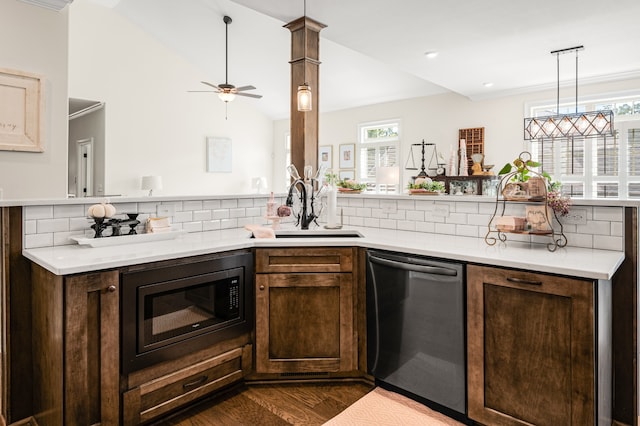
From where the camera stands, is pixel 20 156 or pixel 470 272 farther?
pixel 20 156

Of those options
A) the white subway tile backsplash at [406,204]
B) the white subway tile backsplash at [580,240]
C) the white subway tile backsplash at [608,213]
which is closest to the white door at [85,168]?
the white subway tile backsplash at [406,204]

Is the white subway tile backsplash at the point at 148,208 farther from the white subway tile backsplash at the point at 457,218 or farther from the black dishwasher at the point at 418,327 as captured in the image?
the white subway tile backsplash at the point at 457,218

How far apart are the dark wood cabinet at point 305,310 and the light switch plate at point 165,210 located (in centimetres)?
69

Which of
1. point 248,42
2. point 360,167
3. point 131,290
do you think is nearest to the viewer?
point 131,290

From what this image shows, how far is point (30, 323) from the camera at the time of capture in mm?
1933

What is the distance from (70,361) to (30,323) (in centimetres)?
52

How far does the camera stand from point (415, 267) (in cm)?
203

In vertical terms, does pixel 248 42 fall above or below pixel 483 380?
above

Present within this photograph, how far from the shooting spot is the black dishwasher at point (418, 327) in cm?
191

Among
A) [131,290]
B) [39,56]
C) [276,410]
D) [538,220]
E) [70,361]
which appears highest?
[39,56]

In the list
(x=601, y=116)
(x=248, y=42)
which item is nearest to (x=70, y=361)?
(x=601, y=116)

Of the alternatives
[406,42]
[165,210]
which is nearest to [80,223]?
[165,210]

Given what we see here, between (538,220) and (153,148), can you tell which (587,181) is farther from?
(153,148)

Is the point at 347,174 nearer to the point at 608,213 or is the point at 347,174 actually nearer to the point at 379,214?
the point at 379,214
